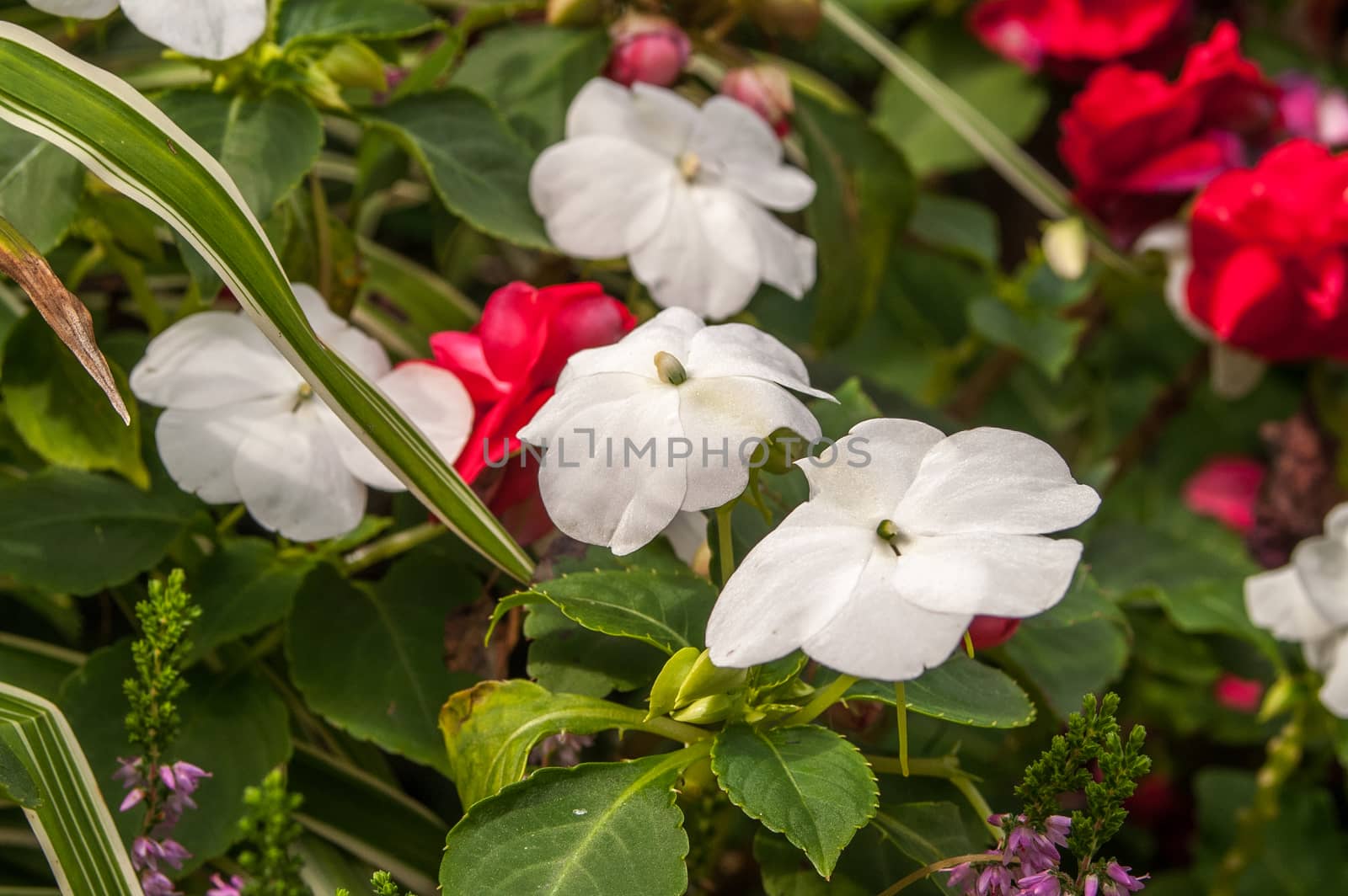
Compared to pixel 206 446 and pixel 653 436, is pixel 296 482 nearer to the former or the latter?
pixel 206 446

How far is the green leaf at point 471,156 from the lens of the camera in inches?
23.7

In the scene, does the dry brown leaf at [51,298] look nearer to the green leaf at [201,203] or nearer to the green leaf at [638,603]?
the green leaf at [201,203]

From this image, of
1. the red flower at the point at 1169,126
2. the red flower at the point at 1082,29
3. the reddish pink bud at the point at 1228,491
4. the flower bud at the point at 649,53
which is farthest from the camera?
the reddish pink bud at the point at 1228,491

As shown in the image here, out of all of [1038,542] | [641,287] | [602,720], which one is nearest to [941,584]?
[1038,542]

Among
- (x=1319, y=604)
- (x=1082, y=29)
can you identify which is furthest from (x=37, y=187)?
(x=1082, y=29)

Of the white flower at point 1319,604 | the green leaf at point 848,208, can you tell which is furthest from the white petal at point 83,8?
the white flower at point 1319,604

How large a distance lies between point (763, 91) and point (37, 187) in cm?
41

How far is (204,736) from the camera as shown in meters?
0.54

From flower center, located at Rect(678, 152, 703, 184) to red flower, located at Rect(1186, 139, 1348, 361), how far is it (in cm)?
36

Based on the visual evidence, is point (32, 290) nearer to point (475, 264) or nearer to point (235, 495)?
point (235, 495)

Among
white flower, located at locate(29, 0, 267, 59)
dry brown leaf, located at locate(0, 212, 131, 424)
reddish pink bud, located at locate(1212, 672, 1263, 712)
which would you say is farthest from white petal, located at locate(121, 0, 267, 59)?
reddish pink bud, located at locate(1212, 672, 1263, 712)

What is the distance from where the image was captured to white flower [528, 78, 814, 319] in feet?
1.99

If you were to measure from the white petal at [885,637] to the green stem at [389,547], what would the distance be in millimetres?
270

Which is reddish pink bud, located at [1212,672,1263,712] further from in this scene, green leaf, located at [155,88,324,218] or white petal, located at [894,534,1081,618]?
green leaf, located at [155,88,324,218]
